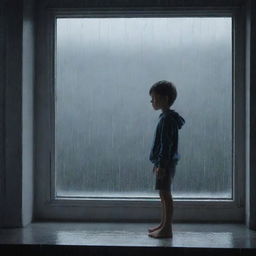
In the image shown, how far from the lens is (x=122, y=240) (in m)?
2.72

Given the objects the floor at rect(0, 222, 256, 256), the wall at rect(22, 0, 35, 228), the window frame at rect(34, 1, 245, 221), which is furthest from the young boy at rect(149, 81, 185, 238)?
the wall at rect(22, 0, 35, 228)

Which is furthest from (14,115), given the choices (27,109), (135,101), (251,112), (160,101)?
(251,112)

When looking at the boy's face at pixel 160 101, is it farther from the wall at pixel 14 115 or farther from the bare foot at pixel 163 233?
the wall at pixel 14 115

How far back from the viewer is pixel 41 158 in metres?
3.25

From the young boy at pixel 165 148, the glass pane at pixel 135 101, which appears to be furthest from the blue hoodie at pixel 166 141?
the glass pane at pixel 135 101

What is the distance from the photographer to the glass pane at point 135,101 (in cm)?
320

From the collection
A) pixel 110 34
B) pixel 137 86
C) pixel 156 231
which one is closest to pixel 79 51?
pixel 110 34

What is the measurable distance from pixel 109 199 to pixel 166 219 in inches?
21.0

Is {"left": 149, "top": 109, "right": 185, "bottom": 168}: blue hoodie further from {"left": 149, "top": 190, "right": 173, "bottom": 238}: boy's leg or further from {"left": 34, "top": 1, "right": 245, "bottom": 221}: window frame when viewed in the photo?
{"left": 34, "top": 1, "right": 245, "bottom": 221}: window frame

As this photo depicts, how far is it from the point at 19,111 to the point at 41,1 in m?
0.71

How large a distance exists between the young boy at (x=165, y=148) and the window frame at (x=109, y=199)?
1.32 ft

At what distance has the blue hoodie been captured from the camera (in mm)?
2705

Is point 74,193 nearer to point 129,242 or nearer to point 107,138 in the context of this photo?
point 107,138

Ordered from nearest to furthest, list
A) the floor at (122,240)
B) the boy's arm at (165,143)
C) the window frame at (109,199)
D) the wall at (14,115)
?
the floor at (122,240), the boy's arm at (165,143), the wall at (14,115), the window frame at (109,199)
